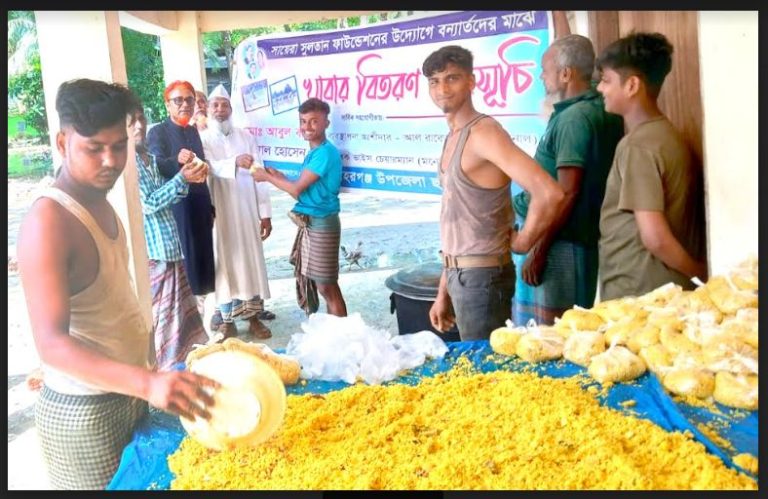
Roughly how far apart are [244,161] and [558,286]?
83cm

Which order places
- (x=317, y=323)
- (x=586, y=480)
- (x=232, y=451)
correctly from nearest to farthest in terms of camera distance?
(x=586, y=480) → (x=232, y=451) → (x=317, y=323)

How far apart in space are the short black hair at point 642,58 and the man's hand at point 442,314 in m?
0.66

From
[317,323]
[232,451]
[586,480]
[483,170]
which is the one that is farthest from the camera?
[317,323]

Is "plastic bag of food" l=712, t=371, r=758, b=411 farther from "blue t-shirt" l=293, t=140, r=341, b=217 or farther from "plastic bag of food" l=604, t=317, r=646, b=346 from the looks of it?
"blue t-shirt" l=293, t=140, r=341, b=217

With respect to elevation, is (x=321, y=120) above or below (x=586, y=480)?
above

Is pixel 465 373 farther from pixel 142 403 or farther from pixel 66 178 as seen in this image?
pixel 66 178

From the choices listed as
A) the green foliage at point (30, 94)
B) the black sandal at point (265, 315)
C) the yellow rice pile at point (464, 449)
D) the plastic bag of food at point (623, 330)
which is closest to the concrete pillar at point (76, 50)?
the green foliage at point (30, 94)

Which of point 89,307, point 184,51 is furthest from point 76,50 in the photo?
point 89,307

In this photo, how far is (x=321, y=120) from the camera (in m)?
1.74

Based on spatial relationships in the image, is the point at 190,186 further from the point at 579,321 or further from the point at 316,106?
the point at 579,321

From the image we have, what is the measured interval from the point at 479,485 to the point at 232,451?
1.75 ft

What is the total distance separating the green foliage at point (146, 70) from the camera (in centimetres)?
165

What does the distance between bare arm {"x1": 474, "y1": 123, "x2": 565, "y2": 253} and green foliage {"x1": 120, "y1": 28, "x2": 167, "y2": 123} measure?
0.74m

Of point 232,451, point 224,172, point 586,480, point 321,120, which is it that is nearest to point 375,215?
point 321,120
